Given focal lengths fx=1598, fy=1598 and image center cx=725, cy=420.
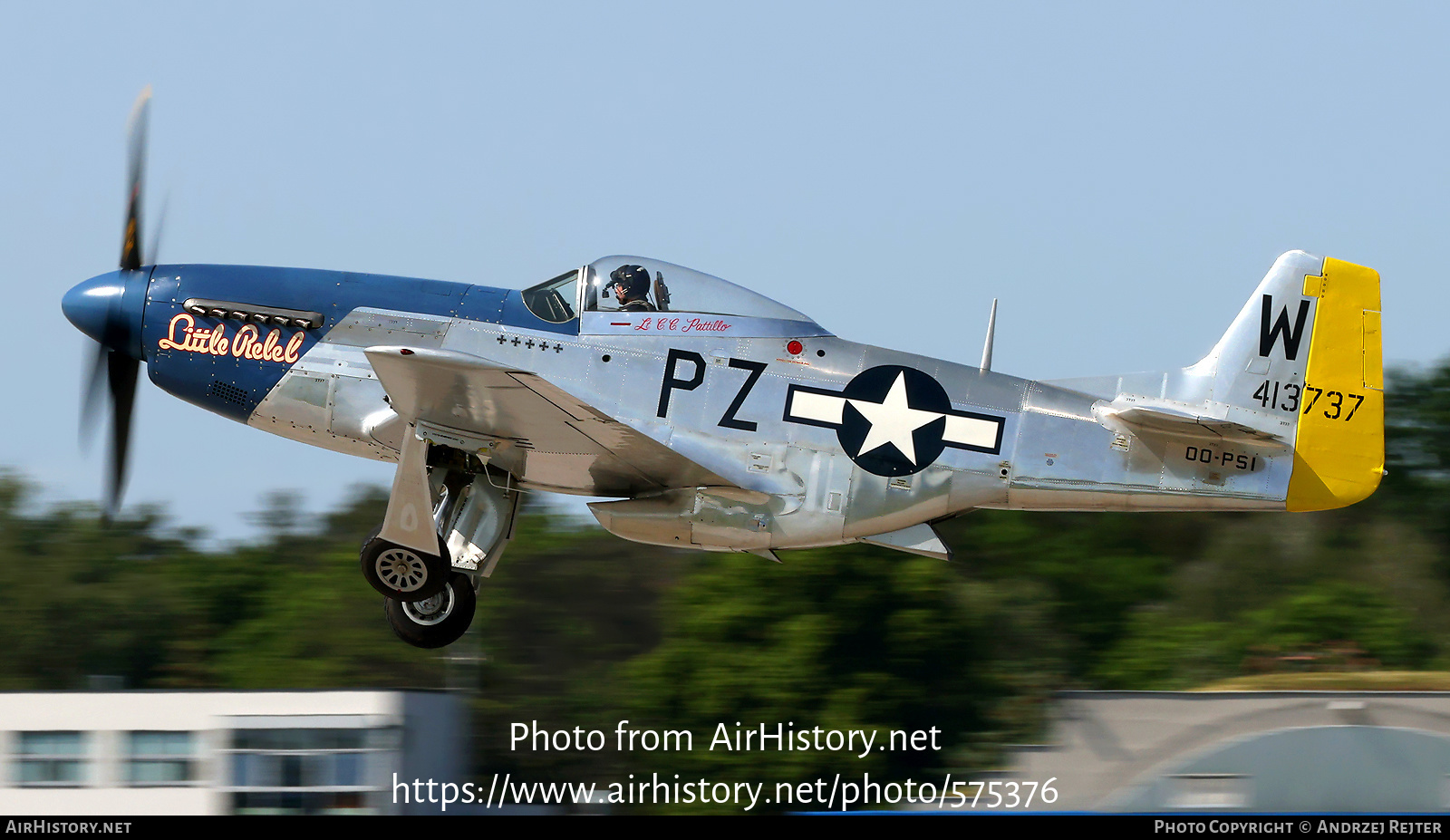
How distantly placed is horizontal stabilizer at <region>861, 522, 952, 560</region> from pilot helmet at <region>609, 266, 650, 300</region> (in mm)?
2237

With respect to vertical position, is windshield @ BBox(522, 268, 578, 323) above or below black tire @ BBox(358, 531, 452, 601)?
above

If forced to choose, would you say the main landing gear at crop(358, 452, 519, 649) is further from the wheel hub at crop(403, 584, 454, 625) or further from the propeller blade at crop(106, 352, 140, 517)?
the propeller blade at crop(106, 352, 140, 517)

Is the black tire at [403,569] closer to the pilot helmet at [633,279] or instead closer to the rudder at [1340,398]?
the pilot helmet at [633,279]

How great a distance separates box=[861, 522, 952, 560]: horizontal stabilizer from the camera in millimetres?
10734

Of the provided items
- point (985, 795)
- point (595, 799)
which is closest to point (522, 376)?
point (985, 795)

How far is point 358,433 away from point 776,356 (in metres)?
2.87

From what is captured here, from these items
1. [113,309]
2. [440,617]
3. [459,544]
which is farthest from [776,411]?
[113,309]

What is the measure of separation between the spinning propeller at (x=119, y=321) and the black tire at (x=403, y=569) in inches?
86.9

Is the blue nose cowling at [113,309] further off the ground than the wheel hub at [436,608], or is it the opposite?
the blue nose cowling at [113,309]

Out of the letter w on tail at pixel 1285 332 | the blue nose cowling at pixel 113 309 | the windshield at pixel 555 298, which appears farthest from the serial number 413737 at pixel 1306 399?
the blue nose cowling at pixel 113 309

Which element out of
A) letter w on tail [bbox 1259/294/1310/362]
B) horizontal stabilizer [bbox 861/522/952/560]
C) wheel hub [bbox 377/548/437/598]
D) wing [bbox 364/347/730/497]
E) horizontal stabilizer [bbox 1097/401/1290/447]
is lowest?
wheel hub [bbox 377/548/437/598]

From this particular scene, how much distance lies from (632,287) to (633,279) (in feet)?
0.19

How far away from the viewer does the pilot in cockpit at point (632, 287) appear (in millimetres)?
10766

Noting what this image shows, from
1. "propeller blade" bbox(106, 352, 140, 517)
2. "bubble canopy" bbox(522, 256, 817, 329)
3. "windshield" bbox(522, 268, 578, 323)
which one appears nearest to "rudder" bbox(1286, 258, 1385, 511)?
"bubble canopy" bbox(522, 256, 817, 329)
